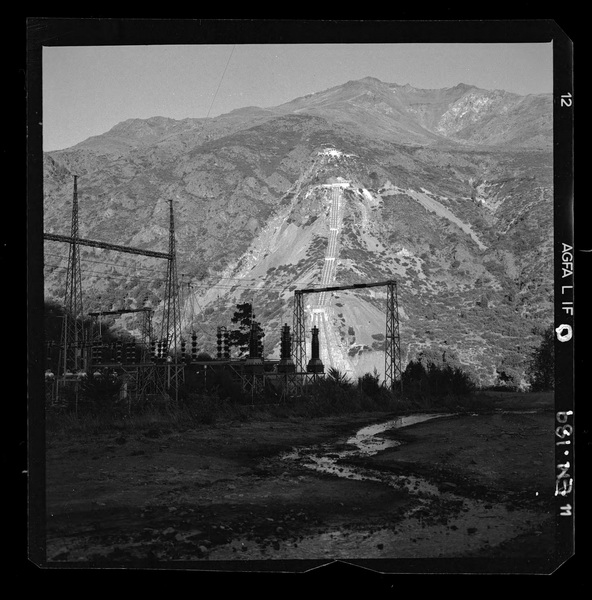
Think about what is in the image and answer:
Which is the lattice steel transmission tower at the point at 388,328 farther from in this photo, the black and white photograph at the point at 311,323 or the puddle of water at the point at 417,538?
the puddle of water at the point at 417,538

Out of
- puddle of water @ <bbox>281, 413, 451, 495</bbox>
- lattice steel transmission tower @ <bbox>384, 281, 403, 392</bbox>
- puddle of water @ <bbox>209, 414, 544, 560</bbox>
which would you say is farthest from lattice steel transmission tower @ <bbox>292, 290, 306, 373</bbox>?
puddle of water @ <bbox>209, 414, 544, 560</bbox>

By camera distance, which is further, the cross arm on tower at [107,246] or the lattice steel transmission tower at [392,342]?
→ the lattice steel transmission tower at [392,342]

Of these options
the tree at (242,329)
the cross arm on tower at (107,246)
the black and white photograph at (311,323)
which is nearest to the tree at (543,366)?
the black and white photograph at (311,323)

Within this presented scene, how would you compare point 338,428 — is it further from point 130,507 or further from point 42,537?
point 42,537

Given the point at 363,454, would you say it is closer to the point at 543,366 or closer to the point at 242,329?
the point at 543,366

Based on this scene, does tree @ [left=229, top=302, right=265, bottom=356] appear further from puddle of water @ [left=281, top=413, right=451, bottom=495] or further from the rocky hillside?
puddle of water @ [left=281, top=413, right=451, bottom=495]

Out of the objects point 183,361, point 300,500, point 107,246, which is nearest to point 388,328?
point 183,361
